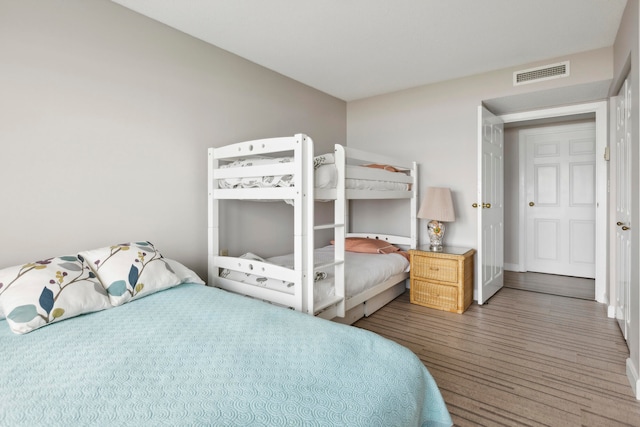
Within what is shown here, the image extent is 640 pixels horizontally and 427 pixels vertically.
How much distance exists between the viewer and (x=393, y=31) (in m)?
2.57

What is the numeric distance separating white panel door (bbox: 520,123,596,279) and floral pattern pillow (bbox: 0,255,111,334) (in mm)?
5205

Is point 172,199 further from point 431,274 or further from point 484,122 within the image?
point 484,122

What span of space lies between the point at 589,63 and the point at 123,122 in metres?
3.73

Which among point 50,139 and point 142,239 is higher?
point 50,139

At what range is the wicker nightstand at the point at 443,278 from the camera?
10.4 ft

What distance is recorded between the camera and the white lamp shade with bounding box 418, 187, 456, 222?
3.40 m

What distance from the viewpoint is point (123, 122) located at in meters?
2.25

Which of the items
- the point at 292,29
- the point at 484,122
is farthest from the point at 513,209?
the point at 292,29

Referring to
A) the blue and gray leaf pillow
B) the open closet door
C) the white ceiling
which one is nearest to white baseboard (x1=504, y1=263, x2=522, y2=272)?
the open closet door

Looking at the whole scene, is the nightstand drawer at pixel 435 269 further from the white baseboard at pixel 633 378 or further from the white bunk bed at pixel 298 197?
Answer: the white baseboard at pixel 633 378

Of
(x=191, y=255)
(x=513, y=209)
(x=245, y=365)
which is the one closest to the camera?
(x=245, y=365)

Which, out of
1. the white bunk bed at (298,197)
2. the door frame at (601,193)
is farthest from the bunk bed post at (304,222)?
the door frame at (601,193)

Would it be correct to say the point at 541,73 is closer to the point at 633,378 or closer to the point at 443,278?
the point at 443,278

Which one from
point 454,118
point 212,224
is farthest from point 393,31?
point 212,224
